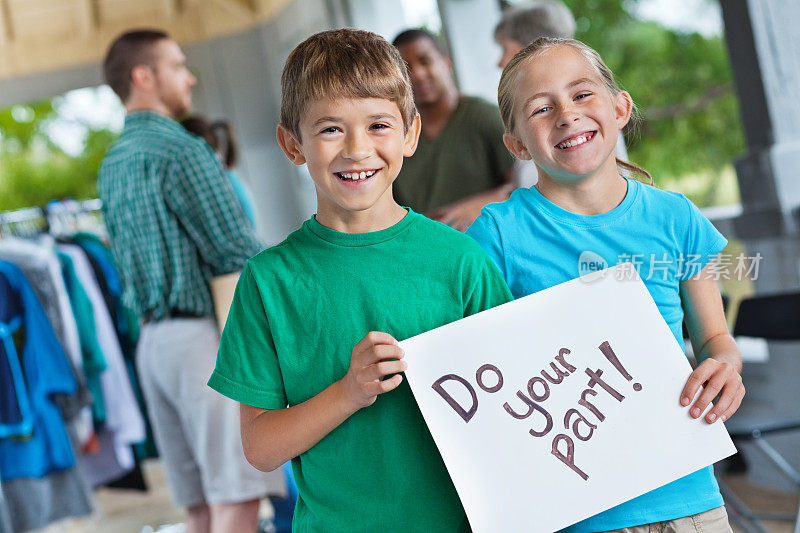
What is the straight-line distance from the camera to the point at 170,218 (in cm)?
206

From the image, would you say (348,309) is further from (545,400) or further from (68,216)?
(68,216)

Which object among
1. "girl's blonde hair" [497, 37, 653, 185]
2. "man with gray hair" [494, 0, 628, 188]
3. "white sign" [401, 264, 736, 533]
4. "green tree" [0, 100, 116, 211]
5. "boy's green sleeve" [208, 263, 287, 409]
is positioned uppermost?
"green tree" [0, 100, 116, 211]

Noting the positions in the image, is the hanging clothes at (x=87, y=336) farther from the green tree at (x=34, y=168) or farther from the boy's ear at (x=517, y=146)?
the green tree at (x=34, y=168)

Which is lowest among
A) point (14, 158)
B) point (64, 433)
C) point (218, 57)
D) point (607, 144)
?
point (64, 433)

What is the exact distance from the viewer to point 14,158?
29.5 feet

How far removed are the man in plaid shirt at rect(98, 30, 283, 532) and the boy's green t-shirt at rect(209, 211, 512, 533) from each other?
1.15m

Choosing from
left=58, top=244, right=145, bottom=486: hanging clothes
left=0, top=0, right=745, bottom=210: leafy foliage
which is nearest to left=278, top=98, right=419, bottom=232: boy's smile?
left=58, top=244, right=145, bottom=486: hanging clothes

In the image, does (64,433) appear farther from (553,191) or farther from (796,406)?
(796,406)

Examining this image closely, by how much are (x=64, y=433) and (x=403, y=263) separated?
2.32 meters

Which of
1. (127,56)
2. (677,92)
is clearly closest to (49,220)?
(127,56)

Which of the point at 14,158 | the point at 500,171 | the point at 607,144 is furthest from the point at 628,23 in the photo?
the point at 607,144

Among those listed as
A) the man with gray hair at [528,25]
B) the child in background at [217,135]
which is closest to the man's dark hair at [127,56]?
the child in background at [217,135]

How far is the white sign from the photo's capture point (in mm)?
854

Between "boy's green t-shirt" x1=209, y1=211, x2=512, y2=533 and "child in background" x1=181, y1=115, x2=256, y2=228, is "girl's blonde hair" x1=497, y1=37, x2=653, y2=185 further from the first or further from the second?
"child in background" x1=181, y1=115, x2=256, y2=228
